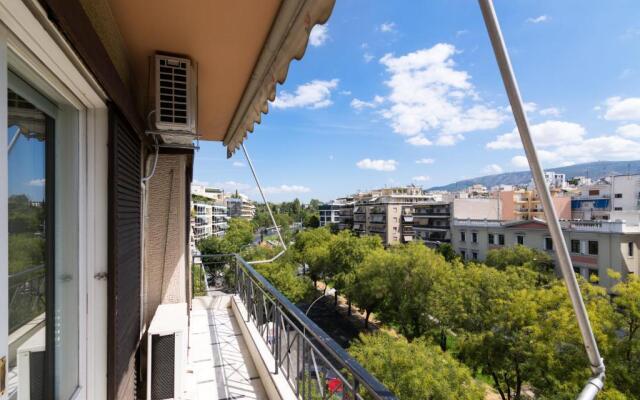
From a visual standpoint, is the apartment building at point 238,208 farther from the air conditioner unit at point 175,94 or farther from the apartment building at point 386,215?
the air conditioner unit at point 175,94

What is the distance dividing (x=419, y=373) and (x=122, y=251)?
32.3ft

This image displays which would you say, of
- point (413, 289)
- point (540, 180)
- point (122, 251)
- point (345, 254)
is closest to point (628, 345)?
point (413, 289)

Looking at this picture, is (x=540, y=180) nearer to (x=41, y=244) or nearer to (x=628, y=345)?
(x=41, y=244)

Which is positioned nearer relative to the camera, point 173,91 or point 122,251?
point 122,251

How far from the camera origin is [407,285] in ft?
55.2

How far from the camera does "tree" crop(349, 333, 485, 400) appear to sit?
29.1 feet

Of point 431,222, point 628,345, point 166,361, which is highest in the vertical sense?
point 166,361

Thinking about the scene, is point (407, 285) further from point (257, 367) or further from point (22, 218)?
point (22, 218)

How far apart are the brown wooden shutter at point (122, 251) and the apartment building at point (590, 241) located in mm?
17790

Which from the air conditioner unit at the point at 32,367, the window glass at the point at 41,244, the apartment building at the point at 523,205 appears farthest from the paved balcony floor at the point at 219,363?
the apartment building at the point at 523,205

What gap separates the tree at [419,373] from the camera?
8.88 m

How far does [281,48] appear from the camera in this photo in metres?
1.45

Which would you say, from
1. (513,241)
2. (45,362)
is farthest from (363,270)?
(45,362)

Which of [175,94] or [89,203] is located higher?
[175,94]
